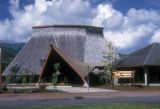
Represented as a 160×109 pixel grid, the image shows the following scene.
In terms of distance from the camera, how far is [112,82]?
5872cm

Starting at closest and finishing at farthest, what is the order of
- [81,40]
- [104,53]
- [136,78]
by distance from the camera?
[136,78], [104,53], [81,40]

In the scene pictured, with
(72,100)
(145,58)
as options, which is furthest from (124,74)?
(72,100)

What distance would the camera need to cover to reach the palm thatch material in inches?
2630

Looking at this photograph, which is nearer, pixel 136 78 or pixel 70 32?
pixel 136 78

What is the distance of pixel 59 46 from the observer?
6938cm

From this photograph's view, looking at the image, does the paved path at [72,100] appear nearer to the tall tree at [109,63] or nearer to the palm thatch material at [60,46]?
the tall tree at [109,63]

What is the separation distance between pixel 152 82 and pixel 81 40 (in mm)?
15329

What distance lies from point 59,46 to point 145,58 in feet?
51.5

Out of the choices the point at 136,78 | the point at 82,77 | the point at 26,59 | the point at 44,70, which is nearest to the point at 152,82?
the point at 136,78

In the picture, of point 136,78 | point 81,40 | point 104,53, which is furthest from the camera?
point 81,40

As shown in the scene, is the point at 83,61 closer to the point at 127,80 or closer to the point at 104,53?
the point at 104,53

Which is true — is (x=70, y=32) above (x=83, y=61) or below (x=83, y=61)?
above

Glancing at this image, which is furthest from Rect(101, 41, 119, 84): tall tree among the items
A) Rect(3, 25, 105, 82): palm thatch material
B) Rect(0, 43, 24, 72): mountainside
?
Rect(0, 43, 24, 72): mountainside

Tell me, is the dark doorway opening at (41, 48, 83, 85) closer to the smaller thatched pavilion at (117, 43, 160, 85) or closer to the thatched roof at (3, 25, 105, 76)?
the thatched roof at (3, 25, 105, 76)
